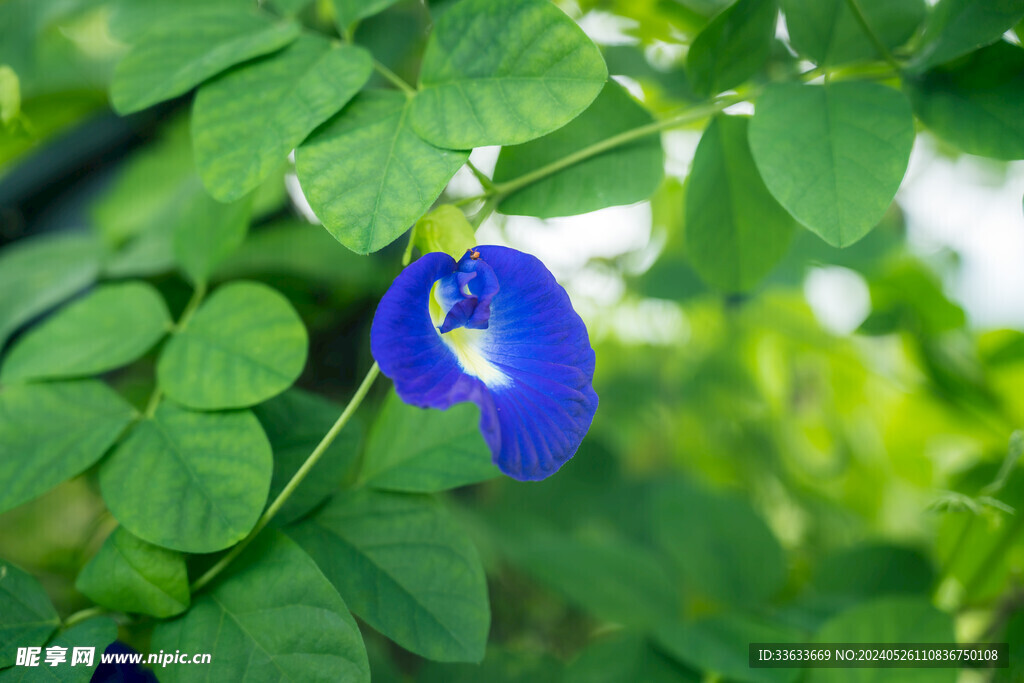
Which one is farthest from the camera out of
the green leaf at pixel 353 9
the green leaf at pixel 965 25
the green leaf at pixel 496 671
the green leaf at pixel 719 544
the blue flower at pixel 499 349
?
the green leaf at pixel 719 544

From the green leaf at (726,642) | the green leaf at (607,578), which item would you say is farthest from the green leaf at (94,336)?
the green leaf at (726,642)

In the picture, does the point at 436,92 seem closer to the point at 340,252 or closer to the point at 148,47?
the point at 148,47

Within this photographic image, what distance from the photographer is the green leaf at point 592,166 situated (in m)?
0.59

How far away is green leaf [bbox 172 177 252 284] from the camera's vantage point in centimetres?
72

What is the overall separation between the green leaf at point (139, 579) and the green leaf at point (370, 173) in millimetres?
282

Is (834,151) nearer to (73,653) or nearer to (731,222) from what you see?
(731,222)

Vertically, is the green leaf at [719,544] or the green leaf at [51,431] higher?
the green leaf at [51,431]

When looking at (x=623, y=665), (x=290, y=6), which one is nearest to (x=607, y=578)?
(x=623, y=665)

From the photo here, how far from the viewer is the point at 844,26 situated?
0.65m

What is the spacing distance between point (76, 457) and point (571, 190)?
0.48 m

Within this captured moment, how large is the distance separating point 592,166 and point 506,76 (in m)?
0.12

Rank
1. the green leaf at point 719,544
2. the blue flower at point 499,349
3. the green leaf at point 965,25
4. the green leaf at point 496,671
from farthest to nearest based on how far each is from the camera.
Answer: the green leaf at point 719,544
the green leaf at point 496,671
the green leaf at point 965,25
the blue flower at point 499,349

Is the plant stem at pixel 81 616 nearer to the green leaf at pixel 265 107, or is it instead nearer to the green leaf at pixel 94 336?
the green leaf at pixel 94 336

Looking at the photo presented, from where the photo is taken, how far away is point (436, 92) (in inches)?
22.0
